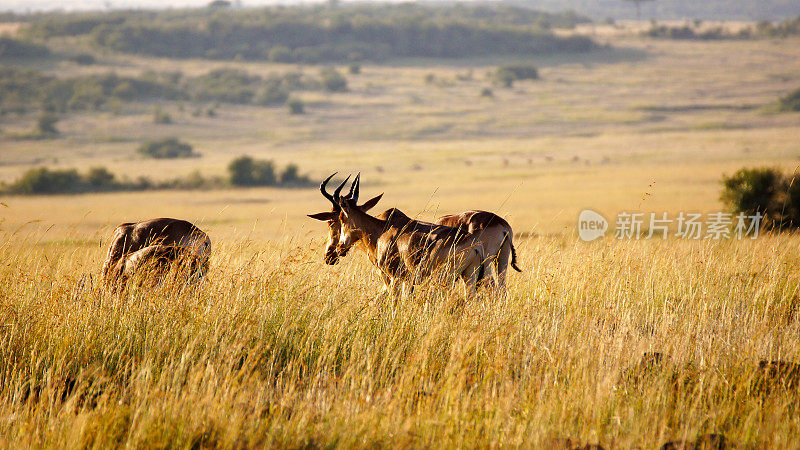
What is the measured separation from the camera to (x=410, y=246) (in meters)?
7.67

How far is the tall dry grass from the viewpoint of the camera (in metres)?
4.96

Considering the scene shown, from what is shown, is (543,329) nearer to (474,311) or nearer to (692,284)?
(474,311)

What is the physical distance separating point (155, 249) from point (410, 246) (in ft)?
7.83

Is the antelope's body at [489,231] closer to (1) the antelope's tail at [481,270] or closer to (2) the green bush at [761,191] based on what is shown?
(1) the antelope's tail at [481,270]

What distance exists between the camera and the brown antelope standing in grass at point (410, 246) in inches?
300

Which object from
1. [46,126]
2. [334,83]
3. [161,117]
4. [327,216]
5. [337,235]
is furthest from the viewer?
[334,83]

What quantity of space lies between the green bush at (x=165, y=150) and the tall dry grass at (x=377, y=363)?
62.7 meters

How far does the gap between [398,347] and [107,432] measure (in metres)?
2.32

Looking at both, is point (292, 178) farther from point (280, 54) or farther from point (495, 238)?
point (280, 54)

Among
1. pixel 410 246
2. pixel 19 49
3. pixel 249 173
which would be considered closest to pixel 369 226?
pixel 410 246

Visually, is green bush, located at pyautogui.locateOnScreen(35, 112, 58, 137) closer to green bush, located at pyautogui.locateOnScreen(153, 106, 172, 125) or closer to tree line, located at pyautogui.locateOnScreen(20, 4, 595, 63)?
green bush, located at pyautogui.locateOnScreen(153, 106, 172, 125)

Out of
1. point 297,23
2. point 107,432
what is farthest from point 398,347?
point 297,23

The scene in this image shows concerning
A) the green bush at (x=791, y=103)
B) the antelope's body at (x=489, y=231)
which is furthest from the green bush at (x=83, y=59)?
the antelope's body at (x=489, y=231)

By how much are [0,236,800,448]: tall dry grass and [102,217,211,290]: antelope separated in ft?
1.02
